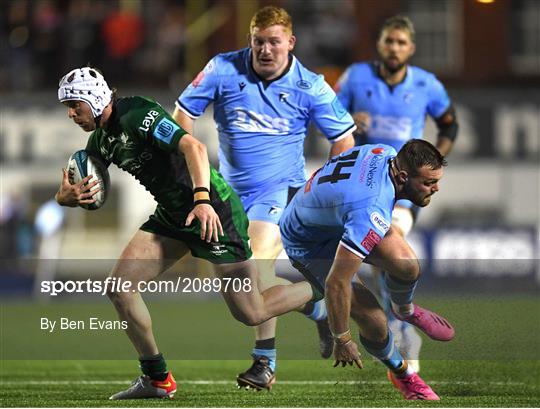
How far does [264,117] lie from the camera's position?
31.9ft

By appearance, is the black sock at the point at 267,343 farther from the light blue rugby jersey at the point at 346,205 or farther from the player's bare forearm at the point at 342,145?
A: the player's bare forearm at the point at 342,145

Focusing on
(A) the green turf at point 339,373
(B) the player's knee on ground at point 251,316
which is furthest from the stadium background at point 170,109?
(B) the player's knee on ground at point 251,316

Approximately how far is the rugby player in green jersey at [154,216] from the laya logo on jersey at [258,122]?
109cm

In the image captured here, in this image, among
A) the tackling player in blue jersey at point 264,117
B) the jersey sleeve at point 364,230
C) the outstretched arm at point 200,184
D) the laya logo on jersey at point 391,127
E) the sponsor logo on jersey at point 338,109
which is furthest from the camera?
the laya logo on jersey at point 391,127

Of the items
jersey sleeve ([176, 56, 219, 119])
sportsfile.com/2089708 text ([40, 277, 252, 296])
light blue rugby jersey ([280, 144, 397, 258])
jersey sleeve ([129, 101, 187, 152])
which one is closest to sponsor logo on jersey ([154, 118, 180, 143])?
jersey sleeve ([129, 101, 187, 152])

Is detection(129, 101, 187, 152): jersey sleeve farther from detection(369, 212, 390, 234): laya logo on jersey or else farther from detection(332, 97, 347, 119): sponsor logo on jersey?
detection(332, 97, 347, 119): sponsor logo on jersey

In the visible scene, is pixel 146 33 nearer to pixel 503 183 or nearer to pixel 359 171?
pixel 503 183

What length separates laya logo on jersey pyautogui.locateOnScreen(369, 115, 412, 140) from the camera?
1105cm

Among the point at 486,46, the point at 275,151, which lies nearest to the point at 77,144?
the point at 486,46

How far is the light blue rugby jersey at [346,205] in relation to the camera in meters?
8.24

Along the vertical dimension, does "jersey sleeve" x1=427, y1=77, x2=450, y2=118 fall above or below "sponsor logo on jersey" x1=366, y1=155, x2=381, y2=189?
above

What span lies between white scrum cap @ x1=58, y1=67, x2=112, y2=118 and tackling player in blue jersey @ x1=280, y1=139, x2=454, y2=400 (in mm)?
1431

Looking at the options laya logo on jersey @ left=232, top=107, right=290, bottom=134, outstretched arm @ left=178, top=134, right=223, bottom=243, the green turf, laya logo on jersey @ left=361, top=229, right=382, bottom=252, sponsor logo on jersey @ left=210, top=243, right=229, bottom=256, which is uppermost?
laya logo on jersey @ left=232, top=107, right=290, bottom=134

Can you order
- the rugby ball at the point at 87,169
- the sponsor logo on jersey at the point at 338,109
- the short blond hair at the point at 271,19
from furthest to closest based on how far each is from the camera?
the sponsor logo on jersey at the point at 338,109, the short blond hair at the point at 271,19, the rugby ball at the point at 87,169
